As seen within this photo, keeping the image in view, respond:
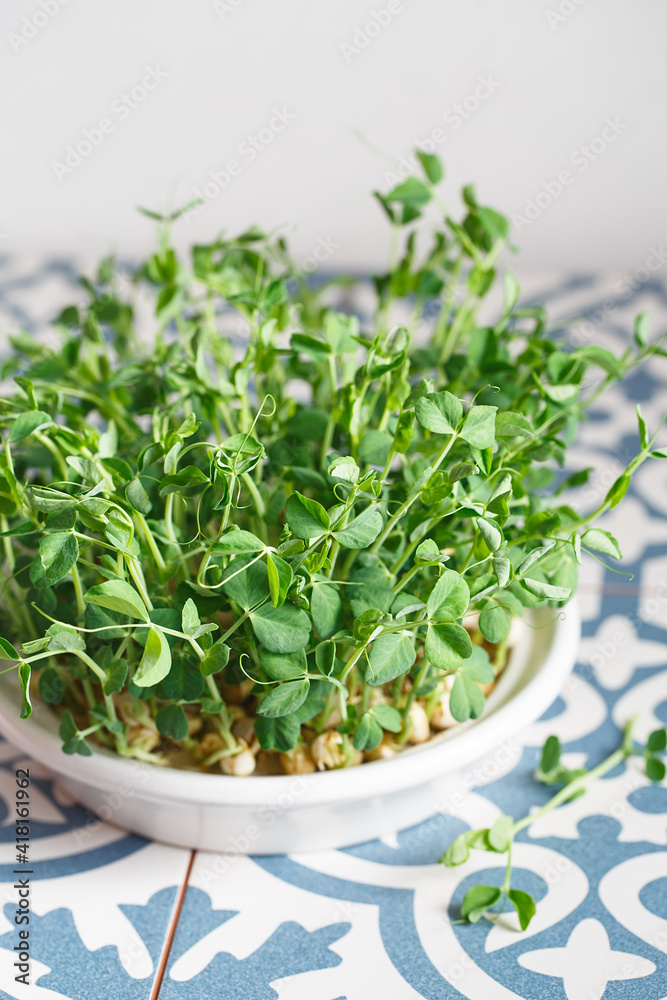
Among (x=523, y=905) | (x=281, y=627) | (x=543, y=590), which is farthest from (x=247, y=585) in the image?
(x=523, y=905)

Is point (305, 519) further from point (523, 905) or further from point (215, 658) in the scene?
point (523, 905)

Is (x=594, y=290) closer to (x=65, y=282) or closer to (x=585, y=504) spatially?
(x=585, y=504)

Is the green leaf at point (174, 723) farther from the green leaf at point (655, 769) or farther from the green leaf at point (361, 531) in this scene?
the green leaf at point (655, 769)

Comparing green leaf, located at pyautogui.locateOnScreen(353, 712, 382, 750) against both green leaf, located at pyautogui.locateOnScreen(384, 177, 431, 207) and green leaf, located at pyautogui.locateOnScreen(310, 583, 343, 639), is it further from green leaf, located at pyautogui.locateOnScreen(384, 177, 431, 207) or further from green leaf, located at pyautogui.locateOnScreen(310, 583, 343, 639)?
green leaf, located at pyautogui.locateOnScreen(384, 177, 431, 207)

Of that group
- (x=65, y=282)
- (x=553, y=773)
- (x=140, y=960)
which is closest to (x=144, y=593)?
(x=140, y=960)

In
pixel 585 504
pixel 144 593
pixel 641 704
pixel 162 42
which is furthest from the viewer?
pixel 162 42

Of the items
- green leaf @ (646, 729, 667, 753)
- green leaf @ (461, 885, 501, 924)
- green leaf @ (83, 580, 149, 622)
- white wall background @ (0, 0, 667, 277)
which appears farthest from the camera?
white wall background @ (0, 0, 667, 277)

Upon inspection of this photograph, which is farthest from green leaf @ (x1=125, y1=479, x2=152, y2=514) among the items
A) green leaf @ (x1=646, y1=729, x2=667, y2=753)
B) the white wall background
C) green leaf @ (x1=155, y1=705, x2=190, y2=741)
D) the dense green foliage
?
the white wall background
